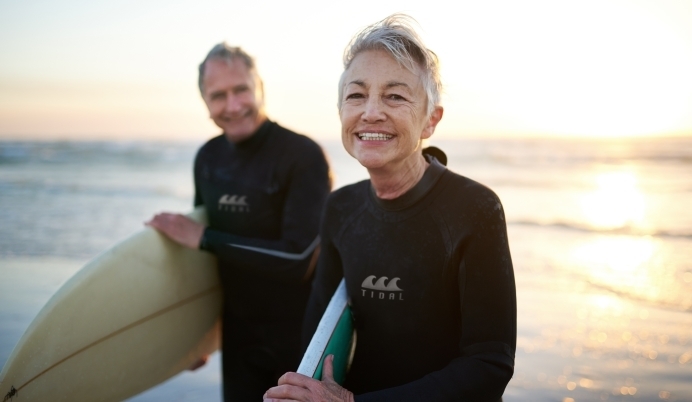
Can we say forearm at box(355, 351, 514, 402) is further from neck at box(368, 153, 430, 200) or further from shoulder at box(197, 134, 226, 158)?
shoulder at box(197, 134, 226, 158)

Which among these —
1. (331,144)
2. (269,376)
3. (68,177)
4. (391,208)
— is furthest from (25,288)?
(331,144)

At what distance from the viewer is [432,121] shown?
1903 millimetres

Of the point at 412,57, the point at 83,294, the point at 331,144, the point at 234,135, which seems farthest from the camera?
the point at 331,144

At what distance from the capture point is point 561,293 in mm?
5523

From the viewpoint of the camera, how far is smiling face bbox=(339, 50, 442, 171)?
1.76m

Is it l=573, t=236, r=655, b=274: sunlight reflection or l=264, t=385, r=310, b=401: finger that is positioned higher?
l=573, t=236, r=655, b=274: sunlight reflection

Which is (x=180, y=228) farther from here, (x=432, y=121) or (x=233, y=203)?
(x=432, y=121)

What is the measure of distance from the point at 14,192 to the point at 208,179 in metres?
9.87

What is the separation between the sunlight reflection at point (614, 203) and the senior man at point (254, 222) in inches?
284

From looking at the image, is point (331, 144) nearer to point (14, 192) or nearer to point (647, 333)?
point (14, 192)

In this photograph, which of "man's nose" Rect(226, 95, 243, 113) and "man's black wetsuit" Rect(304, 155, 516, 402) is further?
"man's nose" Rect(226, 95, 243, 113)

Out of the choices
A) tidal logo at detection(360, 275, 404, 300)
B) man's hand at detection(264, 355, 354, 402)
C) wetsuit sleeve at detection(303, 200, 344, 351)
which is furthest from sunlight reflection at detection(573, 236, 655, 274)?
man's hand at detection(264, 355, 354, 402)

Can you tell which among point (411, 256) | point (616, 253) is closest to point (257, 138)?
point (411, 256)

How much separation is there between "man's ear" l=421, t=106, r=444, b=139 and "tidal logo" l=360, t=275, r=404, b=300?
0.48 m
